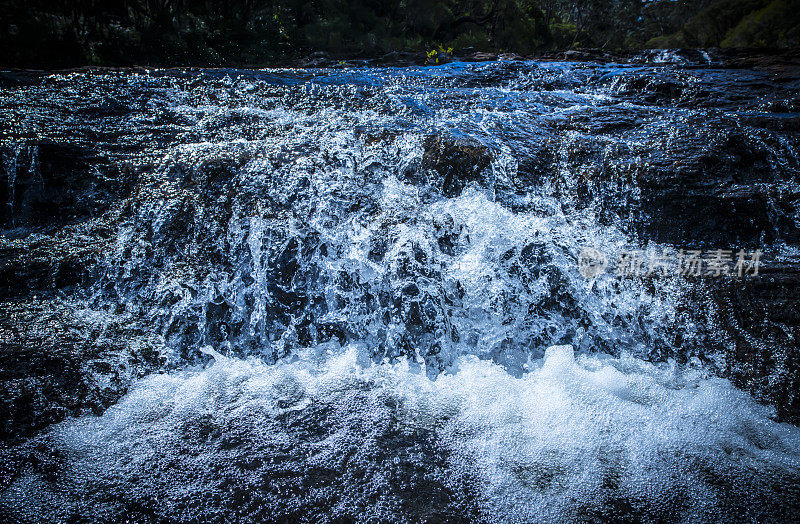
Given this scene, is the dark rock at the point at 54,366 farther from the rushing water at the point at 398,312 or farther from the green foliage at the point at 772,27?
the green foliage at the point at 772,27

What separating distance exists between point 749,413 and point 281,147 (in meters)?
4.39

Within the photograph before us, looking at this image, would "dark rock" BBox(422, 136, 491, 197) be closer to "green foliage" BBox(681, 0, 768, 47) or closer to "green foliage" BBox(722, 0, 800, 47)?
"green foliage" BBox(722, 0, 800, 47)

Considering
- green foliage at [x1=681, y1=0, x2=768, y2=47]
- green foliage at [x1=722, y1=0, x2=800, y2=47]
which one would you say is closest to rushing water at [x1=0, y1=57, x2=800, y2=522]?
green foliage at [x1=722, y1=0, x2=800, y2=47]

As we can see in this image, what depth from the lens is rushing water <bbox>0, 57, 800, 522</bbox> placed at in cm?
188

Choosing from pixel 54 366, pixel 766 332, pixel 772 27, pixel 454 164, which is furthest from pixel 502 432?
pixel 772 27

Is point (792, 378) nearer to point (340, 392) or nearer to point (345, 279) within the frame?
point (340, 392)

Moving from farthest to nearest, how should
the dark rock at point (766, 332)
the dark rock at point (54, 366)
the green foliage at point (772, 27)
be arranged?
the green foliage at point (772, 27)
the dark rock at point (766, 332)
the dark rock at point (54, 366)

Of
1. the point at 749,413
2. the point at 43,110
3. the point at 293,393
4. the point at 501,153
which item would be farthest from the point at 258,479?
the point at 43,110

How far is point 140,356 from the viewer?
108 inches
